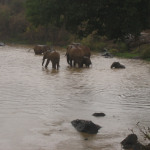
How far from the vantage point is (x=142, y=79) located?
20.9 m

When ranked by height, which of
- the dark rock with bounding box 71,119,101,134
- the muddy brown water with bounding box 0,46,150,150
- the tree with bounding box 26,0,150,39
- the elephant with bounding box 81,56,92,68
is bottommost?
the elephant with bounding box 81,56,92,68

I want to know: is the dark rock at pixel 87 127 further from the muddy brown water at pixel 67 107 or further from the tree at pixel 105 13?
the tree at pixel 105 13

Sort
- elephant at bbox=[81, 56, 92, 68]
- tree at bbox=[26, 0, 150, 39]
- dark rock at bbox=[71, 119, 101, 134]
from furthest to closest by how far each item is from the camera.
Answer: elephant at bbox=[81, 56, 92, 68] < tree at bbox=[26, 0, 150, 39] < dark rock at bbox=[71, 119, 101, 134]

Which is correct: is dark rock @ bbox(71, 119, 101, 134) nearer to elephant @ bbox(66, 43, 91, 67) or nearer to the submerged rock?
the submerged rock

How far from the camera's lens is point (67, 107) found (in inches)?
503

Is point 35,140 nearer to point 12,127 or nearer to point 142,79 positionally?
point 12,127

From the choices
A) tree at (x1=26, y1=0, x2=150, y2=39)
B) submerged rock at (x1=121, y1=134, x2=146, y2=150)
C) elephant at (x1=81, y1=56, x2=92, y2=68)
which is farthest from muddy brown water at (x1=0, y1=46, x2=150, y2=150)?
elephant at (x1=81, y1=56, x2=92, y2=68)

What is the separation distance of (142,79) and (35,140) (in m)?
12.6

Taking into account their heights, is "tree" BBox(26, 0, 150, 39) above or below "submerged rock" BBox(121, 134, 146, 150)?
above

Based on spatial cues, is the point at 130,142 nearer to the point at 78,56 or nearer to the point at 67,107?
the point at 67,107

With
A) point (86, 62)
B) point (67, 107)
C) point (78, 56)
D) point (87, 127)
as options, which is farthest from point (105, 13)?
point (86, 62)

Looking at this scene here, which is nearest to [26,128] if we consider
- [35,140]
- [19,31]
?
[35,140]

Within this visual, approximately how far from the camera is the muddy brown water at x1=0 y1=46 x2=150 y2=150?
9.12 metres

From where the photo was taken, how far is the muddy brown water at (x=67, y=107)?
912cm
